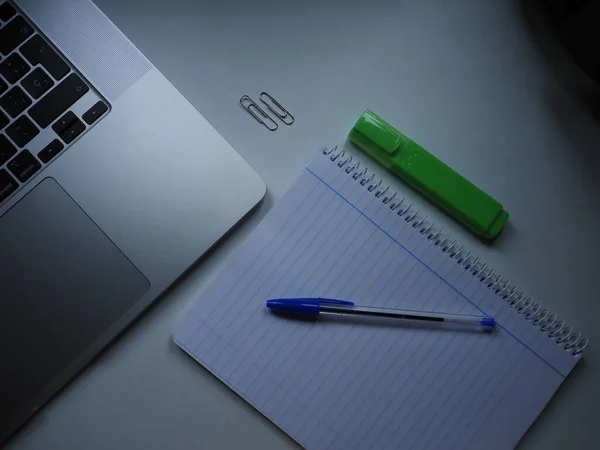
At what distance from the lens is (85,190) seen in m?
0.66

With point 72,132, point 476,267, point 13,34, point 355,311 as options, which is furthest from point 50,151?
point 476,267

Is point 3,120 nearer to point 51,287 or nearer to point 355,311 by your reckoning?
point 51,287

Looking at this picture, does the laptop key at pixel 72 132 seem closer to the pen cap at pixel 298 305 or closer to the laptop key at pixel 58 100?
the laptop key at pixel 58 100

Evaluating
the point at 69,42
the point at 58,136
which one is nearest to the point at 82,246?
the point at 58,136

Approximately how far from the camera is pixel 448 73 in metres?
0.73

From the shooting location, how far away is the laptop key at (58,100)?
2.11 ft

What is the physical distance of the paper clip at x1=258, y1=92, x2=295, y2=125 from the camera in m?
0.71

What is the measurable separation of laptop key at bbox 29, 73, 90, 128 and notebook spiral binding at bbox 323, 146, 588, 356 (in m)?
0.27

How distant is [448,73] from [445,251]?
0.68 feet

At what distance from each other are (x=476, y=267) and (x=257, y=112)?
0.98 feet

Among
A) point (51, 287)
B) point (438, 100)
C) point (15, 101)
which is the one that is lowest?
point (51, 287)

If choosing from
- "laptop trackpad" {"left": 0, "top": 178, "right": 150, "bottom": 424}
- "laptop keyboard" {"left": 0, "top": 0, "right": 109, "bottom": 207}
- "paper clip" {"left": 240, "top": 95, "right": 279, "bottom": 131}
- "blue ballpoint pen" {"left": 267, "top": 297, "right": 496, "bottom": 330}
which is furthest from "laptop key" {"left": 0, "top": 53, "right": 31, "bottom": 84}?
"blue ballpoint pen" {"left": 267, "top": 297, "right": 496, "bottom": 330}

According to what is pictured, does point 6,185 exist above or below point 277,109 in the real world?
below

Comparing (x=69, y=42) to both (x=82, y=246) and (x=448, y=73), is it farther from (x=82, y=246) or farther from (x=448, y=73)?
(x=448, y=73)
